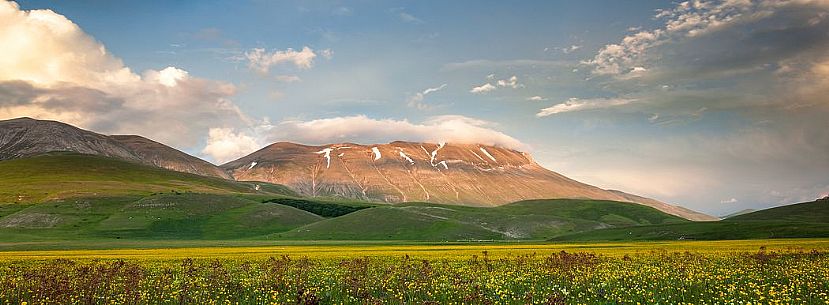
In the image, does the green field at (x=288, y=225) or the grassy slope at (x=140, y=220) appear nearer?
the green field at (x=288, y=225)

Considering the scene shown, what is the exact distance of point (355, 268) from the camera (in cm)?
3266

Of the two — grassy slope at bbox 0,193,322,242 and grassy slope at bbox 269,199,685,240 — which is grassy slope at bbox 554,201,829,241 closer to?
grassy slope at bbox 269,199,685,240

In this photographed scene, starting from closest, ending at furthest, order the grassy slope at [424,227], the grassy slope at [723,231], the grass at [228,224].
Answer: the grassy slope at [723,231]
the grass at [228,224]
the grassy slope at [424,227]

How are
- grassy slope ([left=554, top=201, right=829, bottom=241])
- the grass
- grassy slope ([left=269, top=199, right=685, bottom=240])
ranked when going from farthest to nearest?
grassy slope ([left=269, top=199, right=685, bottom=240]) < the grass < grassy slope ([left=554, top=201, right=829, bottom=241])

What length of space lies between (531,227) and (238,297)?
522ft

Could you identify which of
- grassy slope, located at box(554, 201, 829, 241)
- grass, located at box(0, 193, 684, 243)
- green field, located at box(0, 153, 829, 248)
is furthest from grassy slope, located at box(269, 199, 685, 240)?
grassy slope, located at box(554, 201, 829, 241)

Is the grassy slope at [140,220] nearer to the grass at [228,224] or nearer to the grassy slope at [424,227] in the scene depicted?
the grass at [228,224]

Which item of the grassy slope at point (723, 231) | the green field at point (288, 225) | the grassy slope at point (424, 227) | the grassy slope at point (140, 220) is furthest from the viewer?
the grassy slope at point (424, 227)

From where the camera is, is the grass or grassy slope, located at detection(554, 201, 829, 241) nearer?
grassy slope, located at detection(554, 201, 829, 241)

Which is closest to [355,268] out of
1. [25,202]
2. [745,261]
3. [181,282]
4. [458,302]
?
[181,282]

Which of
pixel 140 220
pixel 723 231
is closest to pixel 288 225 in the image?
pixel 140 220

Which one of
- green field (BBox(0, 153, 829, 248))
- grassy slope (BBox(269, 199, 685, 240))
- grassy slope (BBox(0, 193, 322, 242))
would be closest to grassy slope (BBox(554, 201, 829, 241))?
green field (BBox(0, 153, 829, 248))

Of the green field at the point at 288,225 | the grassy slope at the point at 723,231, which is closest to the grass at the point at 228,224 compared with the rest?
the green field at the point at 288,225

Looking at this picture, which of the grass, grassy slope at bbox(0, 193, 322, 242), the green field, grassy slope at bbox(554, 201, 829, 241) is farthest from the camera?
the grass
